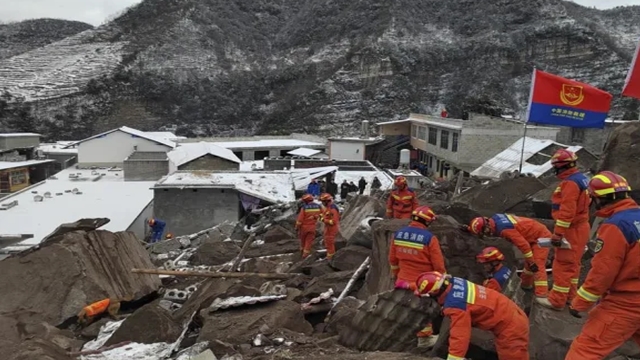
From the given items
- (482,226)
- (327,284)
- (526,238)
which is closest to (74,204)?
(327,284)

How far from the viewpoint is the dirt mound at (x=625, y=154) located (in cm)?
812

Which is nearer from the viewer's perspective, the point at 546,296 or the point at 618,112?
the point at 546,296

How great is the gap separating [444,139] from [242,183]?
18906mm

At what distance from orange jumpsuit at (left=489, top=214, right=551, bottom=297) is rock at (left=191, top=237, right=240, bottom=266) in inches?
284

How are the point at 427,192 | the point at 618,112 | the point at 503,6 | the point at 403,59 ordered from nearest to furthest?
the point at 427,192 < the point at 618,112 < the point at 403,59 < the point at 503,6

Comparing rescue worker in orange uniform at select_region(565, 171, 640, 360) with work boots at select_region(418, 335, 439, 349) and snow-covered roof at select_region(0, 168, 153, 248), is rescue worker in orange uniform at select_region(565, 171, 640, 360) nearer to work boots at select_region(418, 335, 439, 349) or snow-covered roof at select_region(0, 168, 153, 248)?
work boots at select_region(418, 335, 439, 349)

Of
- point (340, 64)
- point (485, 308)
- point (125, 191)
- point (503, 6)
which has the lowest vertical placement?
point (125, 191)

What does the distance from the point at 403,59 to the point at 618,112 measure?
998 inches

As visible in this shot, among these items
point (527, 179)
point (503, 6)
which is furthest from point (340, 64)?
point (527, 179)

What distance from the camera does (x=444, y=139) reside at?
3359 cm

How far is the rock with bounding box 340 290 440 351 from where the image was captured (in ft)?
17.0

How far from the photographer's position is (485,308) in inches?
171

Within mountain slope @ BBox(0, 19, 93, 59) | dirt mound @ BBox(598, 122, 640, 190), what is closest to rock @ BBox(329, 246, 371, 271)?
dirt mound @ BBox(598, 122, 640, 190)

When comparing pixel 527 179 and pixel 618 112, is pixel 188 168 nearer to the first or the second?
pixel 527 179
